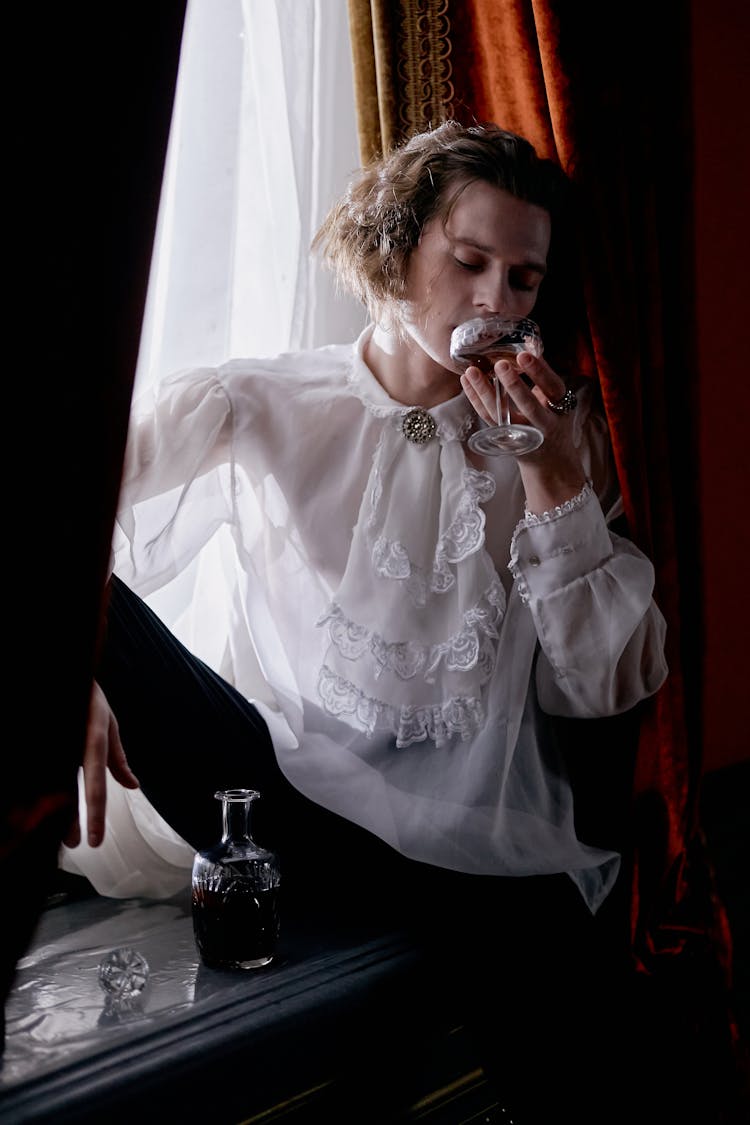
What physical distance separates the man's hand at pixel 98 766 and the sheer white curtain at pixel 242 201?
18.4 inches

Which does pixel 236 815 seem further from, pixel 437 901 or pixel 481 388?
pixel 481 388

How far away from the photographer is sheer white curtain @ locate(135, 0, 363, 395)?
1.54 metres

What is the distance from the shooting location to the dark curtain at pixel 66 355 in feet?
2.36

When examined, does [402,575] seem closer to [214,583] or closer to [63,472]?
[214,583]

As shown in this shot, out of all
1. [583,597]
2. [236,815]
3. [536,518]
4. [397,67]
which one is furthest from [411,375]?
[236,815]

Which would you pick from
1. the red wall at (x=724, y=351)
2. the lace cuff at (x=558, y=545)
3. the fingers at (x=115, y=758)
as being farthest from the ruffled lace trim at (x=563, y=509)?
the red wall at (x=724, y=351)

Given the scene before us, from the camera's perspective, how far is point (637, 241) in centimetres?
155

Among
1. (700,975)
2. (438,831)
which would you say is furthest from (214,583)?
(700,975)

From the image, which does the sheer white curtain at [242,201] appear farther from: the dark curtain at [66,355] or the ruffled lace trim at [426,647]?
the dark curtain at [66,355]

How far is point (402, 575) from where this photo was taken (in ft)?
4.21

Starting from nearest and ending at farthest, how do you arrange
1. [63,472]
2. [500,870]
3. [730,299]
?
[63,472] < [500,870] < [730,299]

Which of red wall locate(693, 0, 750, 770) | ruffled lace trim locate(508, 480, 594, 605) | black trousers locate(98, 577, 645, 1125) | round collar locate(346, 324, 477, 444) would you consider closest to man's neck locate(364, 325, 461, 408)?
round collar locate(346, 324, 477, 444)

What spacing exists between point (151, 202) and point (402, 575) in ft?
2.02

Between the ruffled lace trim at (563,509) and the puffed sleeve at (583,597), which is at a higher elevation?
the ruffled lace trim at (563,509)
